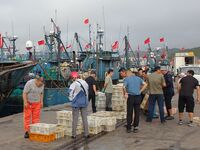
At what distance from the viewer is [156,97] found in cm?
1169

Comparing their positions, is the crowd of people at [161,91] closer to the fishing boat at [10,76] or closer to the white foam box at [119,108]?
the white foam box at [119,108]

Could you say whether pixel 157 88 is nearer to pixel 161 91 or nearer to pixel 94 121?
pixel 161 91

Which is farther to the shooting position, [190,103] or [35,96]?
[190,103]

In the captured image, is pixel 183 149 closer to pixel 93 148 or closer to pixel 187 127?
pixel 93 148

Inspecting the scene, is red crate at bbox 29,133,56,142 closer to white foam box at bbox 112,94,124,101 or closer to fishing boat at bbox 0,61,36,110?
→ white foam box at bbox 112,94,124,101

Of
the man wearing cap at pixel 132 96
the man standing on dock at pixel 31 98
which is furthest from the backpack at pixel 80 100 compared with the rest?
the man wearing cap at pixel 132 96

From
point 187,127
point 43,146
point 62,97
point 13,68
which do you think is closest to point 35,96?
point 43,146

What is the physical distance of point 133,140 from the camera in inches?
369

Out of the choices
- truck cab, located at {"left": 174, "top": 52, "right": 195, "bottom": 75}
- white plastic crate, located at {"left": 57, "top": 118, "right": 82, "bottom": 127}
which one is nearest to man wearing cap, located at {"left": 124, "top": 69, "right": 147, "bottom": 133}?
white plastic crate, located at {"left": 57, "top": 118, "right": 82, "bottom": 127}

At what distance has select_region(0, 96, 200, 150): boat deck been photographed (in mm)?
8680

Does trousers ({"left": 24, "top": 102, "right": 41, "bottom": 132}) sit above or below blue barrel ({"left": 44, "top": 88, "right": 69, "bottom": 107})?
above

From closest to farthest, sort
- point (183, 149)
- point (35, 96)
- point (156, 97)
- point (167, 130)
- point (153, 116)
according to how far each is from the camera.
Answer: point (183, 149)
point (35, 96)
point (167, 130)
point (156, 97)
point (153, 116)

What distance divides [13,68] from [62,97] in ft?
21.2

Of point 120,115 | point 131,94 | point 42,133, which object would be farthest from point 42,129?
point 120,115
